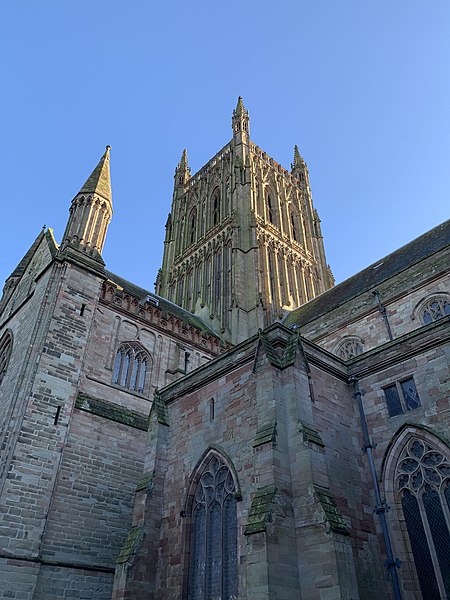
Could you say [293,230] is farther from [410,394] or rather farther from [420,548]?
[420,548]

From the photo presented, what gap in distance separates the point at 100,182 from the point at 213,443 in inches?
675

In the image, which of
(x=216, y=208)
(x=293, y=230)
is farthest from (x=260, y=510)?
→ (x=216, y=208)

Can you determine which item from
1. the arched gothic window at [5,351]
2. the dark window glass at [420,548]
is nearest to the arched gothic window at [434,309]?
the dark window glass at [420,548]

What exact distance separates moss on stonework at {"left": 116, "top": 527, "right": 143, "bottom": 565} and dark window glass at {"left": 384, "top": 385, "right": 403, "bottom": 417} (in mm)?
7803

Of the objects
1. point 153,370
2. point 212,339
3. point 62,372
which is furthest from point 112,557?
point 212,339

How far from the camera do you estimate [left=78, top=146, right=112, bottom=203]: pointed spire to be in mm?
25031

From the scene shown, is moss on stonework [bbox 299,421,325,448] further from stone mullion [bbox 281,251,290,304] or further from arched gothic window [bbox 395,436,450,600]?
stone mullion [bbox 281,251,290,304]

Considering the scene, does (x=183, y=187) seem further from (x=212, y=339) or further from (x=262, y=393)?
(x=262, y=393)

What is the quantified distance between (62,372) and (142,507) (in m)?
6.56

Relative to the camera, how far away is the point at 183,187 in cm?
5403

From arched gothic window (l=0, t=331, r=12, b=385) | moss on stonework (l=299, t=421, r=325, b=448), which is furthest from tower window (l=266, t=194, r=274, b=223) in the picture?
moss on stonework (l=299, t=421, r=325, b=448)

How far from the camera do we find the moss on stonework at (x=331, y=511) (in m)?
10.0

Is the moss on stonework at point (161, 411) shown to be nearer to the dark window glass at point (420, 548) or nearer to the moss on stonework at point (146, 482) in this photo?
the moss on stonework at point (146, 482)

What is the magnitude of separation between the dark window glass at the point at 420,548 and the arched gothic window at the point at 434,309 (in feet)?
33.3
